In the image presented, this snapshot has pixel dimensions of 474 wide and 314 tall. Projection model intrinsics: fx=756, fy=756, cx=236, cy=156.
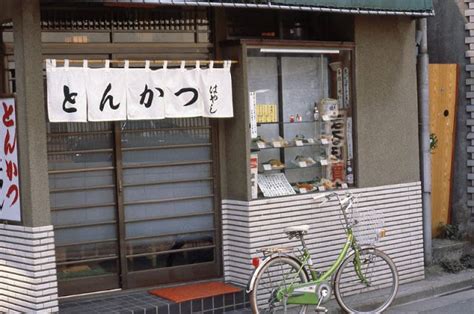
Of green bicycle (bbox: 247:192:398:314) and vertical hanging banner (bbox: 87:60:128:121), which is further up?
vertical hanging banner (bbox: 87:60:128:121)

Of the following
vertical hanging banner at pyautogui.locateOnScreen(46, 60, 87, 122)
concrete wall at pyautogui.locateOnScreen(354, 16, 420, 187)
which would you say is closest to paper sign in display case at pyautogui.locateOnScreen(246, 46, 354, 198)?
concrete wall at pyautogui.locateOnScreen(354, 16, 420, 187)

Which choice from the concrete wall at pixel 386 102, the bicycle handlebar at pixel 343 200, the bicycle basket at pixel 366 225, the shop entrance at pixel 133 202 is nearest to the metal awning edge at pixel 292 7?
the concrete wall at pixel 386 102

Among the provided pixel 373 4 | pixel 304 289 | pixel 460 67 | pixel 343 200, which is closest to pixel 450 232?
pixel 460 67

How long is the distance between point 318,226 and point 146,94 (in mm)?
2918

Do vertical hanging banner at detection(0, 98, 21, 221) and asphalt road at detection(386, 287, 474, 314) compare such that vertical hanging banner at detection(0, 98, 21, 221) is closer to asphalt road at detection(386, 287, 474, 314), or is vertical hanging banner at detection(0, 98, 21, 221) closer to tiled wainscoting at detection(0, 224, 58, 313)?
tiled wainscoting at detection(0, 224, 58, 313)

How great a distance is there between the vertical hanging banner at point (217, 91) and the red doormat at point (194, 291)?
214 cm

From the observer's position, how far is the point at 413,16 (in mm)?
10711

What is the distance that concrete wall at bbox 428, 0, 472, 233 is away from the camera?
12.5m

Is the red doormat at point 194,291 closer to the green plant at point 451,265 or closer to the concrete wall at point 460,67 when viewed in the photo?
the green plant at point 451,265

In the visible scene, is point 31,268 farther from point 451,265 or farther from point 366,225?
point 451,265

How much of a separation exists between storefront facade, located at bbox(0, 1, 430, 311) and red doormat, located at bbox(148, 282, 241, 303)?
209mm

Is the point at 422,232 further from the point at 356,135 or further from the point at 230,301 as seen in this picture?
the point at 230,301

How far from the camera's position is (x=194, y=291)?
9.30m

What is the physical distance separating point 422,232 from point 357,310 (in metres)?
2.17
